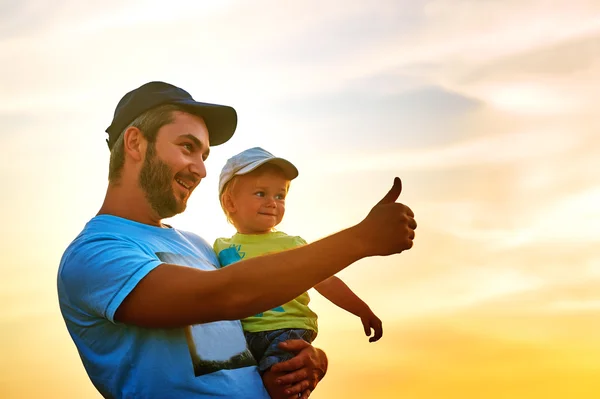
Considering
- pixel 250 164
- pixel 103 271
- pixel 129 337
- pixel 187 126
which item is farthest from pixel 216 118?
pixel 129 337

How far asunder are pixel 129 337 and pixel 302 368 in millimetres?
1225

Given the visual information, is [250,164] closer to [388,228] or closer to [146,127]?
[146,127]

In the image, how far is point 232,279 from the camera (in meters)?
3.30

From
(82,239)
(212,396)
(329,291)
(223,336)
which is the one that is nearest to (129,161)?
(82,239)

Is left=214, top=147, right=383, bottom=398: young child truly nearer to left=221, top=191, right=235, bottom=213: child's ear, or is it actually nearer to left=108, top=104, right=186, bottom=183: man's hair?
left=221, top=191, right=235, bottom=213: child's ear

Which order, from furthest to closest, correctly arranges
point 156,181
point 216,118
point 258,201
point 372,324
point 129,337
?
point 258,201 < point 372,324 < point 216,118 < point 156,181 < point 129,337

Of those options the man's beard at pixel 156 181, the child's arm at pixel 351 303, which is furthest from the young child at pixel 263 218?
the man's beard at pixel 156 181

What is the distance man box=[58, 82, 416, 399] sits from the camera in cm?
328

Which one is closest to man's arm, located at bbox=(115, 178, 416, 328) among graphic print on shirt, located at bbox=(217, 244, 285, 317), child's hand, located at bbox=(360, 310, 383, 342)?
graphic print on shirt, located at bbox=(217, 244, 285, 317)

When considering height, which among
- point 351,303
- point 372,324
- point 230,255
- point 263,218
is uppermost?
point 263,218

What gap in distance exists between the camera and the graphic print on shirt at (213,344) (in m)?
3.83

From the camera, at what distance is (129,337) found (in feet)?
12.2

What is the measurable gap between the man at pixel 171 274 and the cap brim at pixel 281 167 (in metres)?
0.51

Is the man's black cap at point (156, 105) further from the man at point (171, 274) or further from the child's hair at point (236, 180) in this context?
the child's hair at point (236, 180)
